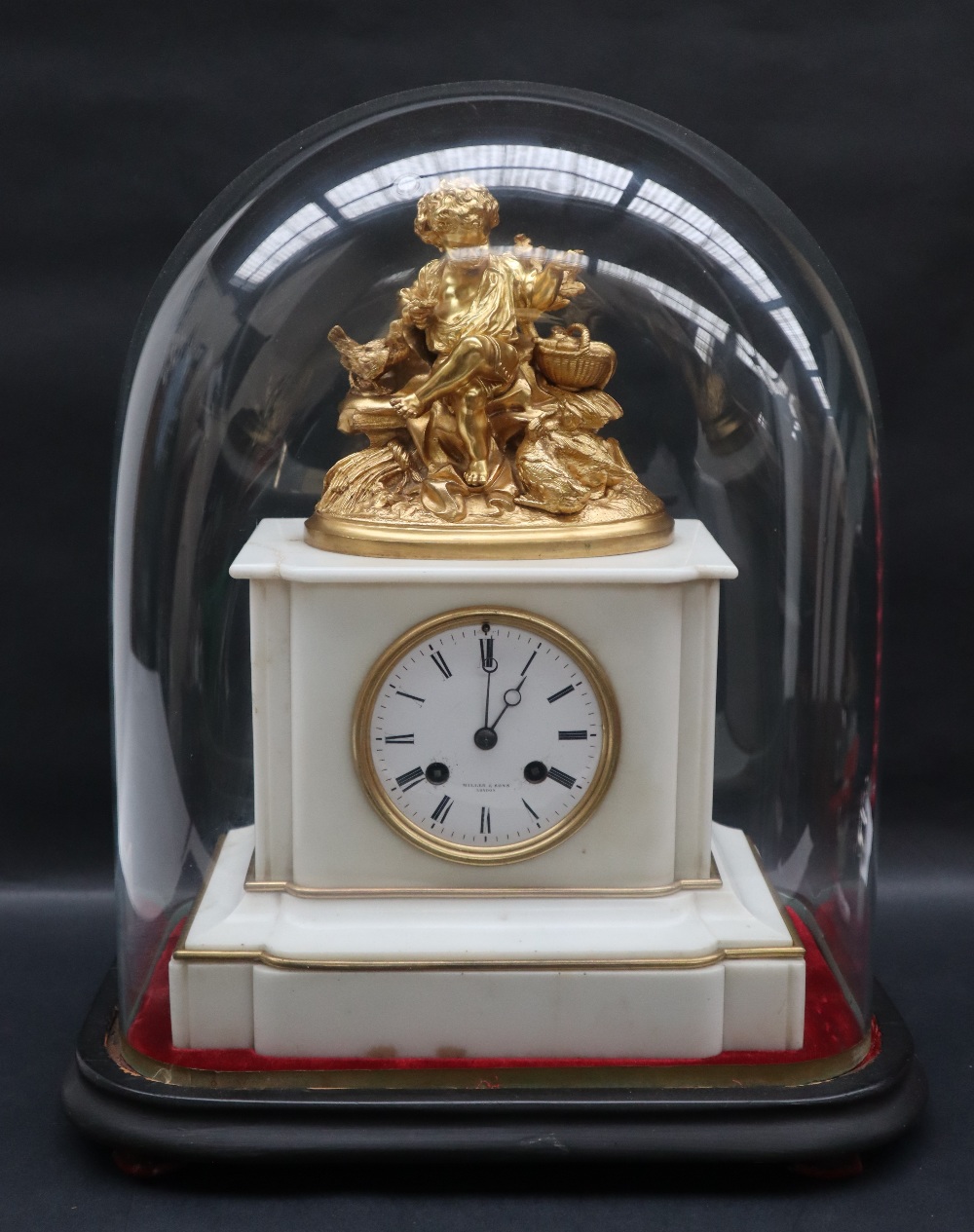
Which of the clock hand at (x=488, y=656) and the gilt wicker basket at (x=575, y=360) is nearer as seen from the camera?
the clock hand at (x=488, y=656)

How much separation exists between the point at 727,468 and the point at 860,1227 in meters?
1.20

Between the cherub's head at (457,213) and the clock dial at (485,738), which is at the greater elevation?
the cherub's head at (457,213)

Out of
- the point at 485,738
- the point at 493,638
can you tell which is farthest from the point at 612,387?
the point at 485,738

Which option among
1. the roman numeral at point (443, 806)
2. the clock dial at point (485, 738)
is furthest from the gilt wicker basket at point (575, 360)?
the roman numeral at point (443, 806)

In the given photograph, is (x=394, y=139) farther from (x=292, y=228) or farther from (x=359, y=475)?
(x=359, y=475)

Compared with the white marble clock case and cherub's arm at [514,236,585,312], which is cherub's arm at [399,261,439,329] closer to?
cherub's arm at [514,236,585,312]

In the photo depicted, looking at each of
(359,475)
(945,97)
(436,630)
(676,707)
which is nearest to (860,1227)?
(676,707)

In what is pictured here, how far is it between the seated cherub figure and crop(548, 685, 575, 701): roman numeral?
0.35 meters

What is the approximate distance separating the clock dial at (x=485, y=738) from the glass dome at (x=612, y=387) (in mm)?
424

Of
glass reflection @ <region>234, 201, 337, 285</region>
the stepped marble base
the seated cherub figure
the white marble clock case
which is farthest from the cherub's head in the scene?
the stepped marble base

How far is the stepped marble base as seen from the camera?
248 cm

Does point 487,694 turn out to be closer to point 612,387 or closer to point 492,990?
point 492,990

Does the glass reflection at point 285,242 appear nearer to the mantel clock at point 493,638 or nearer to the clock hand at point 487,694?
the mantel clock at point 493,638

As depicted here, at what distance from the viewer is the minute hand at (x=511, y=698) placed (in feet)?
8.43
